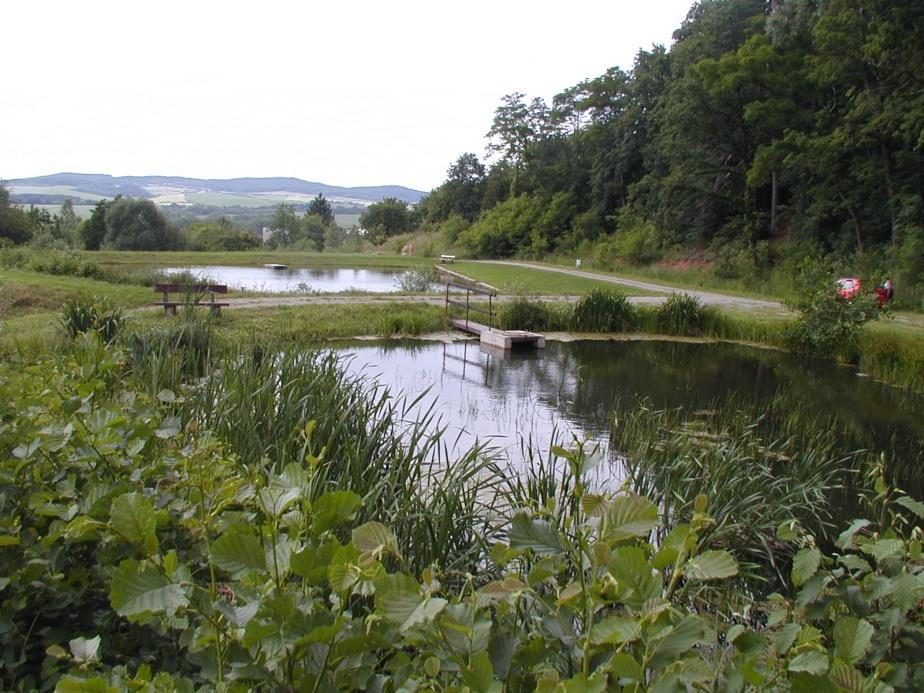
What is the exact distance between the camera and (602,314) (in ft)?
50.8

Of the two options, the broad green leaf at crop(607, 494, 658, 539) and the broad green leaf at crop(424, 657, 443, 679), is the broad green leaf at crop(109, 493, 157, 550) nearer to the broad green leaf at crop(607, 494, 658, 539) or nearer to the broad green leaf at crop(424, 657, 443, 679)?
the broad green leaf at crop(424, 657, 443, 679)

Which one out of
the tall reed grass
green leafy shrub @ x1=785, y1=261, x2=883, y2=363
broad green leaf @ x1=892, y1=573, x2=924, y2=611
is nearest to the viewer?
broad green leaf @ x1=892, y1=573, x2=924, y2=611

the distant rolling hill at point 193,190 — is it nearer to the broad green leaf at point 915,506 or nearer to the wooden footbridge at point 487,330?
the wooden footbridge at point 487,330

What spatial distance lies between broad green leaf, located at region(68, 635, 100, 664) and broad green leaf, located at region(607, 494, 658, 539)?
93 centimetres

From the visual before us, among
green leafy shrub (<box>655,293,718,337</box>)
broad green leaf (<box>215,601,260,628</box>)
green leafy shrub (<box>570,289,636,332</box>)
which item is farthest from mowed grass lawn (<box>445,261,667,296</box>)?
broad green leaf (<box>215,601,260,628</box>)

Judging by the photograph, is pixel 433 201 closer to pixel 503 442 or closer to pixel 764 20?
pixel 764 20

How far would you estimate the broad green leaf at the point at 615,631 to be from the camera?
114 centimetres

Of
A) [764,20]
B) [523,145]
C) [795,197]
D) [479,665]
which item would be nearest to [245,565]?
[479,665]

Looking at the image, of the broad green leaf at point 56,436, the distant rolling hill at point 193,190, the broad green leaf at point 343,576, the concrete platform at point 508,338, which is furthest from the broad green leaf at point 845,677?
the distant rolling hill at point 193,190

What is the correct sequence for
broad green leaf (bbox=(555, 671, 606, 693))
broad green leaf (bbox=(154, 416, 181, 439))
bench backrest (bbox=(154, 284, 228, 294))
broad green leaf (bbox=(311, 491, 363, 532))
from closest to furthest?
broad green leaf (bbox=(555, 671, 606, 693))
broad green leaf (bbox=(311, 491, 363, 532))
broad green leaf (bbox=(154, 416, 181, 439))
bench backrest (bbox=(154, 284, 228, 294))

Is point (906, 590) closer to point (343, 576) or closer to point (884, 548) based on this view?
point (884, 548)

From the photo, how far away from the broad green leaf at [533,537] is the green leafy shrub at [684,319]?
1474 centimetres

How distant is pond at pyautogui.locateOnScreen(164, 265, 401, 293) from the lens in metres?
24.6

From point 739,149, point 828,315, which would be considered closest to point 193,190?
point 739,149
